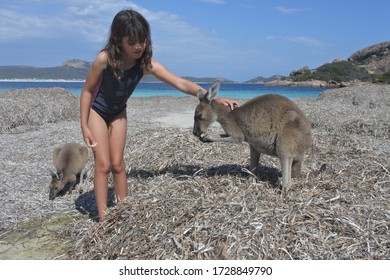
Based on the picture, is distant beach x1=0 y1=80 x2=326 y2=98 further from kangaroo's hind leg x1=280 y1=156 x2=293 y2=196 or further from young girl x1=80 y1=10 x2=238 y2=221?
kangaroo's hind leg x1=280 y1=156 x2=293 y2=196

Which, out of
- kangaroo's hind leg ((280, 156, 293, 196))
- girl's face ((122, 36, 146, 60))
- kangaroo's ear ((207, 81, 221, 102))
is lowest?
kangaroo's hind leg ((280, 156, 293, 196))

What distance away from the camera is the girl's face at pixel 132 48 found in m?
3.95

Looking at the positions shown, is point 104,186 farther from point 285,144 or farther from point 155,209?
point 285,144

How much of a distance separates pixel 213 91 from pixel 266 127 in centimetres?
63

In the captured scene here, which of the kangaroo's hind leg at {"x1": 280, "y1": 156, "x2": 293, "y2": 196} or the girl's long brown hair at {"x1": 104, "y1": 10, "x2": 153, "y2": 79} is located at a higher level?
the girl's long brown hair at {"x1": 104, "y1": 10, "x2": 153, "y2": 79}

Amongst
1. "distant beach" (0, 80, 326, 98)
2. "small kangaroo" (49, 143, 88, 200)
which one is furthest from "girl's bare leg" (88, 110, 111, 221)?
"distant beach" (0, 80, 326, 98)

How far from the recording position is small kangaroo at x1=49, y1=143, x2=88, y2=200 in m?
5.53

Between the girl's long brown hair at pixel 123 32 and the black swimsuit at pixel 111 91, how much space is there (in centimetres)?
12

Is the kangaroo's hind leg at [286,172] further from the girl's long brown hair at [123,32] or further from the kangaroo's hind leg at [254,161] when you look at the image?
the girl's long brown hair at [123,32]

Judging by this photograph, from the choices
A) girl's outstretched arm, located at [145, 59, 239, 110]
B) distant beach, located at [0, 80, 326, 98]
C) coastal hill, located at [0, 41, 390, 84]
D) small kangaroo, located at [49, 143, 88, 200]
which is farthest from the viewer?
coastal hill, located at [0, 41, 390, 84]

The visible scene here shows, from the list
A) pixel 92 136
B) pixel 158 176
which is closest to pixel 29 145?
pixel 158 176

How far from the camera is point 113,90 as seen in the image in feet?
13.8

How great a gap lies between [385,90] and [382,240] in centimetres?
1636

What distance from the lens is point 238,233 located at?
10.8 feet
